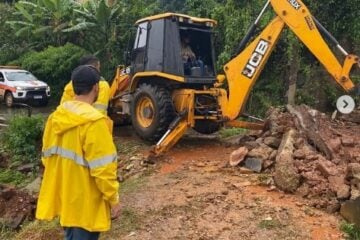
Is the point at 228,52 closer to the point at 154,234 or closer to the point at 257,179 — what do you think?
the point at 257,179

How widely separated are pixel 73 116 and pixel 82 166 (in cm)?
39

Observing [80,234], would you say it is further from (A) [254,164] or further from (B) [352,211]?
(A) [254,164]

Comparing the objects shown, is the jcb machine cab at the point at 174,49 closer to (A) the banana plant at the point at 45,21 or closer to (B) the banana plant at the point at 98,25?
(B) the banana plant at the point at 98,25

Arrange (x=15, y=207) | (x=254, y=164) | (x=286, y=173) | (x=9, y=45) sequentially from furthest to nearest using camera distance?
(x=9, y=45)
(x=15, y=207)
(x=254, y=164)
(x=286, y=173)

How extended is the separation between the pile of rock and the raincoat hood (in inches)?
145

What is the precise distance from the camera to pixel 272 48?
29.5 feet

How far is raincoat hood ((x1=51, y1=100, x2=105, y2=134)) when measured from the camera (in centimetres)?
369

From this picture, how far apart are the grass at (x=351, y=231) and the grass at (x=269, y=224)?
744mm

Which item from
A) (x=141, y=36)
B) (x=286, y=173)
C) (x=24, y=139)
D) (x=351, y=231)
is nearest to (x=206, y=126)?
(x=141, y=36)

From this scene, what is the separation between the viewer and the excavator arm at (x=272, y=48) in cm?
822

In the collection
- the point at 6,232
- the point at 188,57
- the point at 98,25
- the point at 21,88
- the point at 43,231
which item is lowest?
the point at 6,232

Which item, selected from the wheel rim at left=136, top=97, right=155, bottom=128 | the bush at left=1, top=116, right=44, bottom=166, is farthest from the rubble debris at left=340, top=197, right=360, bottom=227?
the bush at left=1, top=116, right=44, bottom=166

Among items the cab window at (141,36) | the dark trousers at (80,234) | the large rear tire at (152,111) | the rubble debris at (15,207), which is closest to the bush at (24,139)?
the rubble debris at (15,207)

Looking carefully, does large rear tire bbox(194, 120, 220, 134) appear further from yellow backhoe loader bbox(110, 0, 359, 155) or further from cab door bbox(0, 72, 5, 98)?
cab door bbox(0, 72, 5, 98)
